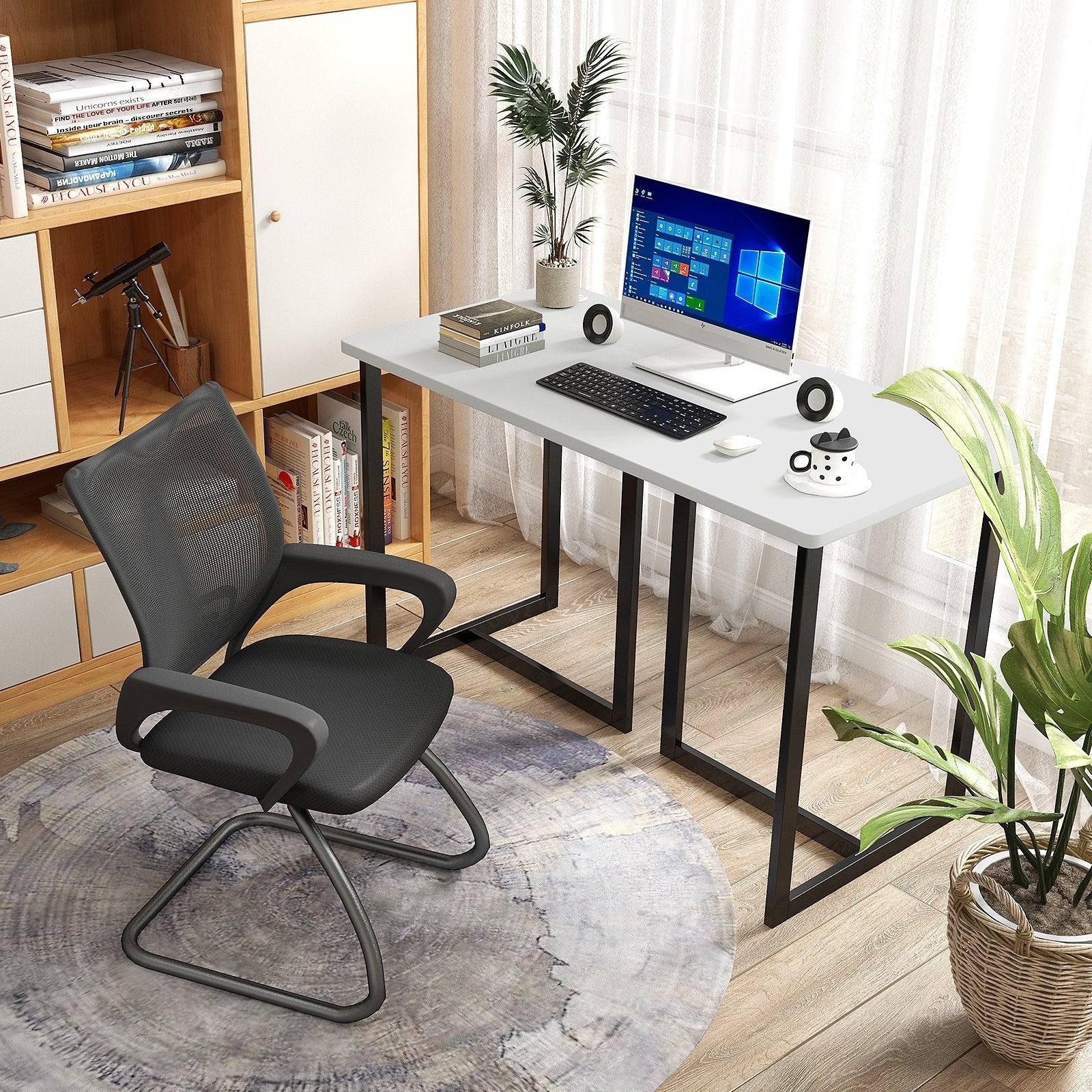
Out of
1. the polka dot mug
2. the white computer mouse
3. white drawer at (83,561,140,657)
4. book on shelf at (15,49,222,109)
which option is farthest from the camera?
white drawer at (83,561,140,657)

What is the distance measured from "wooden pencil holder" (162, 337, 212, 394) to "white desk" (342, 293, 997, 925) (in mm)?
522

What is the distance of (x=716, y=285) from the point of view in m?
2.91

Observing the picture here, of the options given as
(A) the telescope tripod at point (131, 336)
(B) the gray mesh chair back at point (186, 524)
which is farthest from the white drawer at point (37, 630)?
(B) the gray mesh chair back at point (186, 524)

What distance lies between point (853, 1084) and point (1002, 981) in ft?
1.00

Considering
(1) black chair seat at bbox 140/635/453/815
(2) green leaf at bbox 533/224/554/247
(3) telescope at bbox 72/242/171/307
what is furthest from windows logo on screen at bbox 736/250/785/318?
(3) telescope at bbox 72/242/171/307

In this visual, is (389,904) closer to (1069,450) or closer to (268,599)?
(268,599)

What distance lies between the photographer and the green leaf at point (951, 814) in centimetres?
206

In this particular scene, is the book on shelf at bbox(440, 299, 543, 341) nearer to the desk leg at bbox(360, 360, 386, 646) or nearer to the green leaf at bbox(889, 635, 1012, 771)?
the desk leg at bbox(360, 360, 386, 646)

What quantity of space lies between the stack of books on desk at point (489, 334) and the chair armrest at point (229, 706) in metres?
1.07

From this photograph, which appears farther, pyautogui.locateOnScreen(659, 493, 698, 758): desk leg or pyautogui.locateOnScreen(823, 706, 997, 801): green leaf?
pyautogui.locateOnScreen(659, 493, 698, 758): desk leg

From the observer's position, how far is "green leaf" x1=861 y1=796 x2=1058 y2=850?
2.06m

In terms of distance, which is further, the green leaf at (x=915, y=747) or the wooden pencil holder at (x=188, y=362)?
the wooden pencil holder at (x=188, y=362)

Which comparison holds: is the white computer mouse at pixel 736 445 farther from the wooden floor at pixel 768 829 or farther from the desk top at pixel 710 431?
the wooden floor at pixel 768 829

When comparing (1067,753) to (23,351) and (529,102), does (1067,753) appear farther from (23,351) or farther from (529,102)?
(23,351)
